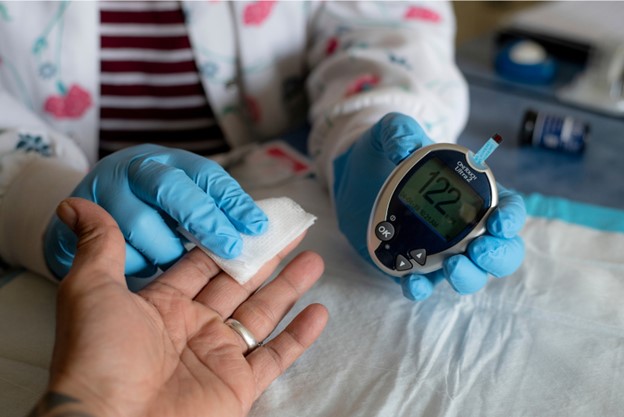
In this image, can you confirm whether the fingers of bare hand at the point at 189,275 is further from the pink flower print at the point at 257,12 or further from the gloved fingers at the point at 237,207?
the pink flower print at the point at 257,12

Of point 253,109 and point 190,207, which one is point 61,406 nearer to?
point 190,207

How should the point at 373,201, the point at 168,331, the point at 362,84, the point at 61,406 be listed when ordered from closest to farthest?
the point at 61,406 < the point at 168,331 < the point at 373,201 < the point at 362,84

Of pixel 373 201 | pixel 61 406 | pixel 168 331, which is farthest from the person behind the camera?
pixel 373 201

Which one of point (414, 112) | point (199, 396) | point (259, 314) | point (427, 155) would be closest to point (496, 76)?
point (414, 112)

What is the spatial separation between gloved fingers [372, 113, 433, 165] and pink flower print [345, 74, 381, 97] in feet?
0.60

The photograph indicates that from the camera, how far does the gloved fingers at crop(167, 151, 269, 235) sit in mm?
566

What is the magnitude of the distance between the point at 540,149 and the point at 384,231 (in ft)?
1.43

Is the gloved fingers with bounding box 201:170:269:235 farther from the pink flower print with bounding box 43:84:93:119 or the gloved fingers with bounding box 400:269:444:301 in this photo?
the pink flower print with bounding box 43:84:93:119

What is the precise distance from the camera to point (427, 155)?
57 centimetres

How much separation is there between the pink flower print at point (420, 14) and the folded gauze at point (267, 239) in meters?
0.48

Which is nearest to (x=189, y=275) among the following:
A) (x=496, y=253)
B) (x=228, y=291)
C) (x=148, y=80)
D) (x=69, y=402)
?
(x=228, y=291)

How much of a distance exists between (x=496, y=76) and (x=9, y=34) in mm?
788

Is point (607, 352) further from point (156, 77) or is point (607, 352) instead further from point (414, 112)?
point (156, 77)

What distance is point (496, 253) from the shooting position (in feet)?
1.82
